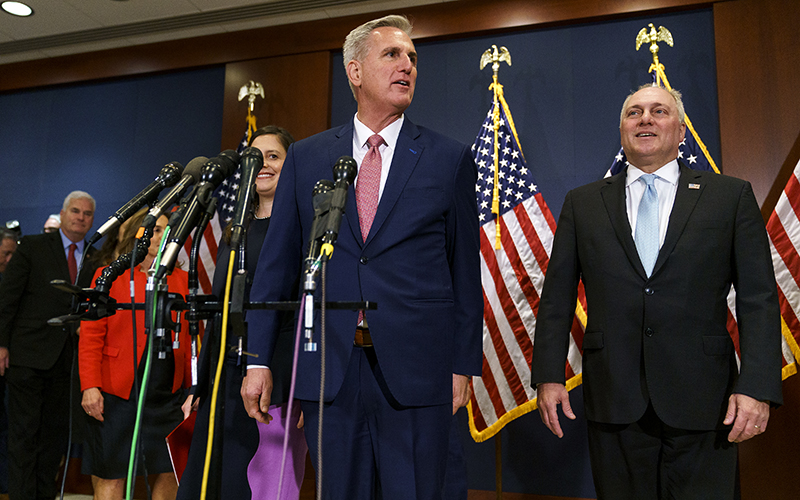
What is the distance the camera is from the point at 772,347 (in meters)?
1.85

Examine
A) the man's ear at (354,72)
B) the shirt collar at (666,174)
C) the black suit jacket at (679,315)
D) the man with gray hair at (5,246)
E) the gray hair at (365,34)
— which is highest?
the gray hair at (365,34)

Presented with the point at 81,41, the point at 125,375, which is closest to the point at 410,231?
the point at 125,375

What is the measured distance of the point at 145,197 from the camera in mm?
1433

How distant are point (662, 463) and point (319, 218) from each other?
1.32 meters

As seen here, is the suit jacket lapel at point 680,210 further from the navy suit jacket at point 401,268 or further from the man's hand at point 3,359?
Answer: the man's hand at point 3,359

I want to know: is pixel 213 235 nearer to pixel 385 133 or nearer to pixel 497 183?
pixel 497 183

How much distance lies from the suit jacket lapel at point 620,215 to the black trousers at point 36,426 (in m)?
3.33

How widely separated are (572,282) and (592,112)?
2.24 metres

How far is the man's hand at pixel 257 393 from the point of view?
162cm

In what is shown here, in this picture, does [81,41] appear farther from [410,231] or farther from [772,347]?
[772,347]

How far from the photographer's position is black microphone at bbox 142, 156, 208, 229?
51.6 inches

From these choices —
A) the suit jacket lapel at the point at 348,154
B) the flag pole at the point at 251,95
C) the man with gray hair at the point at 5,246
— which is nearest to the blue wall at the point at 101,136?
the flag pole at the point at 251,95

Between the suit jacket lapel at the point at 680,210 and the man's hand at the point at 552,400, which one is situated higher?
the suit jacket lapel at the point at 680,210

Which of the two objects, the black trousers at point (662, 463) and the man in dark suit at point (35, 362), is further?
the man in dark suit at point (35, 362)
